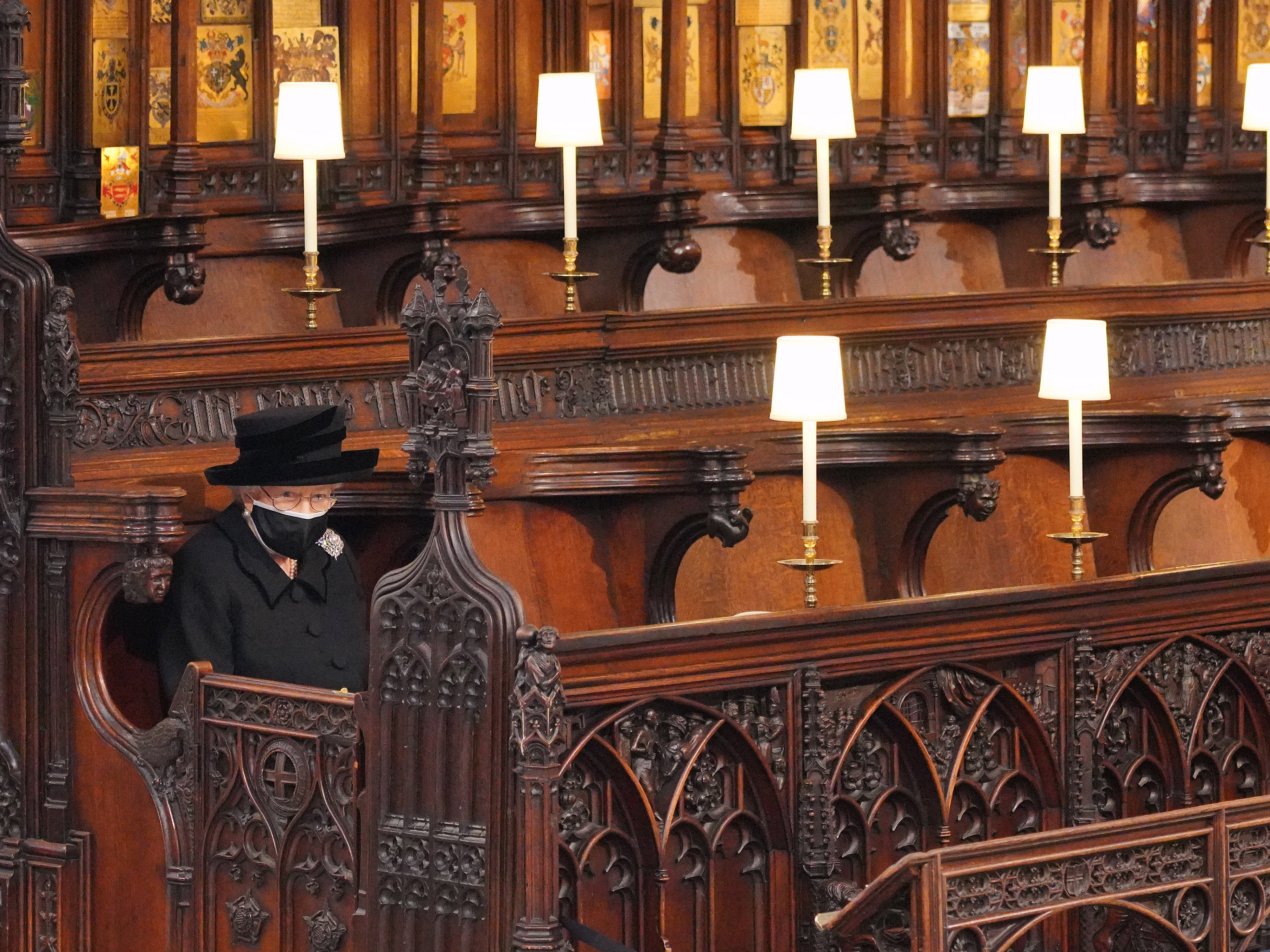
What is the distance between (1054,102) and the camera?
28.7 ft

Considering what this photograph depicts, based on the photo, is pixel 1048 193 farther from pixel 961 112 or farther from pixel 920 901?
pixel 920 901

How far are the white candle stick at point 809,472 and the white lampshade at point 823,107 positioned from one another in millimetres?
2113

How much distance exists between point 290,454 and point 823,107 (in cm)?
318

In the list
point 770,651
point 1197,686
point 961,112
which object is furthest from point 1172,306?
point 770,651

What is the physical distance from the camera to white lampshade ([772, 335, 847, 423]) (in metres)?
6.45

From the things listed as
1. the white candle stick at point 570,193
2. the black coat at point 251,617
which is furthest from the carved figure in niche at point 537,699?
the white candle stick at point 570,193

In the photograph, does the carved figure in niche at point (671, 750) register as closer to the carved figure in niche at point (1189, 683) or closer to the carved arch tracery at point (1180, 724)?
the carved arch tracery at point (1180, 724)

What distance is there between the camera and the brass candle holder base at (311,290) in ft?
23.3

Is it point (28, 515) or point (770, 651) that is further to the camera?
point (28, 515)

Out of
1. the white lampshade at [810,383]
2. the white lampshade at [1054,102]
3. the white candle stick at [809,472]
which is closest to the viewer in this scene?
the white candle stick at [809,472]

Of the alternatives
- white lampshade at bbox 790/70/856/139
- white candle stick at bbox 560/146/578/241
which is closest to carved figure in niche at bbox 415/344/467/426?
white candle stick at bbox 560/146/578/241

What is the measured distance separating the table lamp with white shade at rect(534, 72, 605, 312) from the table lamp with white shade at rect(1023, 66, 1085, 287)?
5.64ft

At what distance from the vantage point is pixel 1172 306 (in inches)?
350

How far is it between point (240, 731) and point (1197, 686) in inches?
84.9
